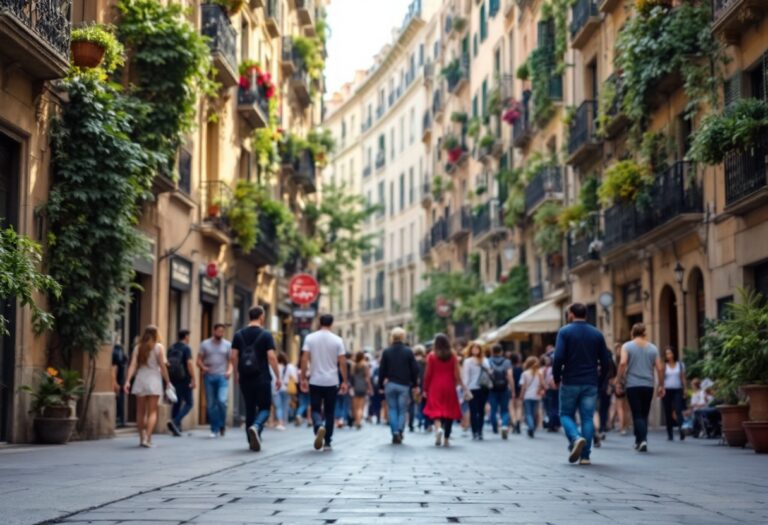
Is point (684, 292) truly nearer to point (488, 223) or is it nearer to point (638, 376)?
point (638, 376)

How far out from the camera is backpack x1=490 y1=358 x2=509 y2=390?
81.6 ft

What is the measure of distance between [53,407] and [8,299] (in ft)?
5.24

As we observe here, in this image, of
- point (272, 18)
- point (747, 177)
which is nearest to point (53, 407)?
point (747, 177)

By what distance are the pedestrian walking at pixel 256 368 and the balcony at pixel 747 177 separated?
8.70m

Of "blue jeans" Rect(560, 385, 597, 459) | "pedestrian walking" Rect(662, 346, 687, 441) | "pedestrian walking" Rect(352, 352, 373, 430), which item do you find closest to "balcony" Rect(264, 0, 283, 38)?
"pedestrian walking" Rect(352, 352, 373, 430)

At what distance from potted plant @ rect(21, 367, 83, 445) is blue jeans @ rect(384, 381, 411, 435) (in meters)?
5.04

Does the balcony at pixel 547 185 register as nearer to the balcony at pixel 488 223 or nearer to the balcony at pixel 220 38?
the balcony at pixel 488 223

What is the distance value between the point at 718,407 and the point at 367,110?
67.3 meters

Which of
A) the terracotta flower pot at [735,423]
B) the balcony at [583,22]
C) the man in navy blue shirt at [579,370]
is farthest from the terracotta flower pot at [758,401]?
the balcony at [583,22]

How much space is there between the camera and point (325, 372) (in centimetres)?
1797

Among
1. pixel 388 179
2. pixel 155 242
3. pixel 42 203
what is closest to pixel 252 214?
pixel 155 242

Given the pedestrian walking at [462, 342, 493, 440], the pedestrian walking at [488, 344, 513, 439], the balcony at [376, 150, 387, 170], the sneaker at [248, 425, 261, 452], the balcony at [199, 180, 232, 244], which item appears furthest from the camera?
the balcony at [376, 150, 387, 170]

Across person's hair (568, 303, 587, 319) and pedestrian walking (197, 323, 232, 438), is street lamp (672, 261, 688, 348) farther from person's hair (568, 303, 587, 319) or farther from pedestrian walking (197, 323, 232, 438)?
person's hair (568, 303, 587, 319)

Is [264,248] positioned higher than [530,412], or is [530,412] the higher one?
[264,248]
